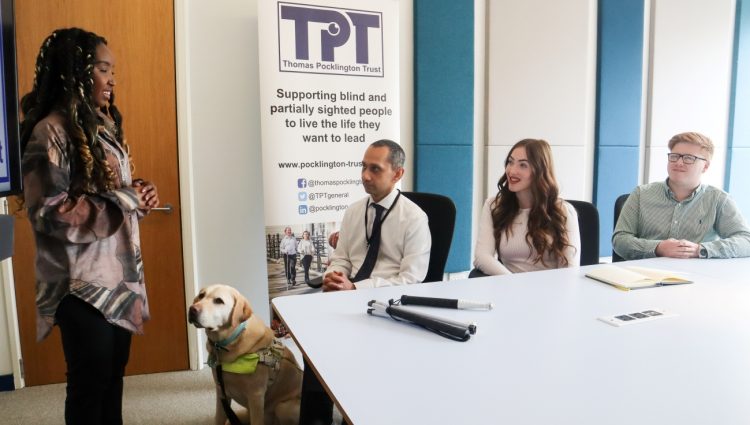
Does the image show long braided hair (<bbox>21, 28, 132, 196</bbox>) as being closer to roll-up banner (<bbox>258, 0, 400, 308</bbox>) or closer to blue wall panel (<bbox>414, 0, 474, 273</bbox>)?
roll-up banner (<bbox>258, 0, 400, 308</bbox>)

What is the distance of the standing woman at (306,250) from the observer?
2982mm

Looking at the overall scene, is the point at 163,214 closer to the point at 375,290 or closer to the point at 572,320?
the point at 375,290

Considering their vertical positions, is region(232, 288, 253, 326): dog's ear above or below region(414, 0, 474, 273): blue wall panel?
below

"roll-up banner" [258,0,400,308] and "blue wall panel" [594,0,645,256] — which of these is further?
"blue wall panel" [594,0,645,256]

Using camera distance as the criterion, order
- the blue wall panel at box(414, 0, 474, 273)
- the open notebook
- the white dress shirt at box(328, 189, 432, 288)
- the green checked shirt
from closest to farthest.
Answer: the open notebook
the white dress shirt at box(328, 189, 432, 288)
the green checked shirt
the blue wall panel at box(414, 0, 474, 273)

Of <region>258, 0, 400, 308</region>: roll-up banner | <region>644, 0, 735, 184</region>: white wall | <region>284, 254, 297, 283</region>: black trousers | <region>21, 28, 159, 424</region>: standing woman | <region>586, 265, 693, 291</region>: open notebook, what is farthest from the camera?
<region>644, 0, 735, 184</region>: white wall

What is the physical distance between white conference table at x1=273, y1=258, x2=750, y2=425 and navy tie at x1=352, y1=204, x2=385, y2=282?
0.56 meters

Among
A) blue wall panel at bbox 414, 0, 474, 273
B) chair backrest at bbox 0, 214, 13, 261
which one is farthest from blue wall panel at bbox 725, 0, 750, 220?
chair backrest at bbox 0, 214, 13, 261

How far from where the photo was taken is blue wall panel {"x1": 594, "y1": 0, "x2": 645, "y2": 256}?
3.96 meters

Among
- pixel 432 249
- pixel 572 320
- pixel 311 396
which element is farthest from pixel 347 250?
pixel 572 320

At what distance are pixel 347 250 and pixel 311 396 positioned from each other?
0.95 metres

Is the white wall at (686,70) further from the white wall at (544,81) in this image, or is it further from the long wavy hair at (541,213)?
the long wavy hair at (541,213)

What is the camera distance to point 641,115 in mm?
4195

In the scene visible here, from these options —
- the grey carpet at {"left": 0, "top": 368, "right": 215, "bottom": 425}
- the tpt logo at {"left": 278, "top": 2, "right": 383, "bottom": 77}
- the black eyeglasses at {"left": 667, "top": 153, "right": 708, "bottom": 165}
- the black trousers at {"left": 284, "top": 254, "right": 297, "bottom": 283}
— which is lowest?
the grey carpet at {"left": 0, "top": 368, "right": 215, "bottom": 425}
